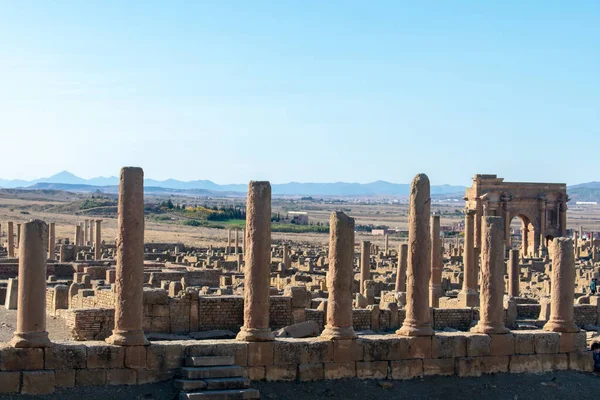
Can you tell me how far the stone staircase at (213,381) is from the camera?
47.4 feet

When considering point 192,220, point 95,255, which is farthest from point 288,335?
point 192,220

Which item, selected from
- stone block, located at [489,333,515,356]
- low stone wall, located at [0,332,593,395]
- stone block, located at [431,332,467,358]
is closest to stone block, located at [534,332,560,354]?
low stone wall, located at [0,332,593,395]

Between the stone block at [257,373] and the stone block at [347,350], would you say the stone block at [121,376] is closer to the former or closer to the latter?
the stone block at [257,373]

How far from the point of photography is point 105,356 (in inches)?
571

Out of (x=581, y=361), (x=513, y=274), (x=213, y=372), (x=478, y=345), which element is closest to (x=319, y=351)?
(x=213, y=372)

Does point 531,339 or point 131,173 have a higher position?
point 131,173

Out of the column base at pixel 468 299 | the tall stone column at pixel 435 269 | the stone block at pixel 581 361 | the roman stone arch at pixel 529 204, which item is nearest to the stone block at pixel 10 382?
the stone block at pixel 581 361

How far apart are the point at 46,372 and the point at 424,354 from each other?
21.6 feet

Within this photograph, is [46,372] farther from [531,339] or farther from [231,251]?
[231,251]

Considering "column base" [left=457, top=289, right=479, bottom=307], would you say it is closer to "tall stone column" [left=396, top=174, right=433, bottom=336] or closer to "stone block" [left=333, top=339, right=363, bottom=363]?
"tall stone column" [left=396, top=174, right=433, bottom=336]

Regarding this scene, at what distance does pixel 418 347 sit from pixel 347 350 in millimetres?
1438

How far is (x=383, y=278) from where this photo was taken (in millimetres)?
36562

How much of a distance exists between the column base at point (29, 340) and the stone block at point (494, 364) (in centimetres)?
788

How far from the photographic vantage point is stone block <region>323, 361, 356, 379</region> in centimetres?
1631
